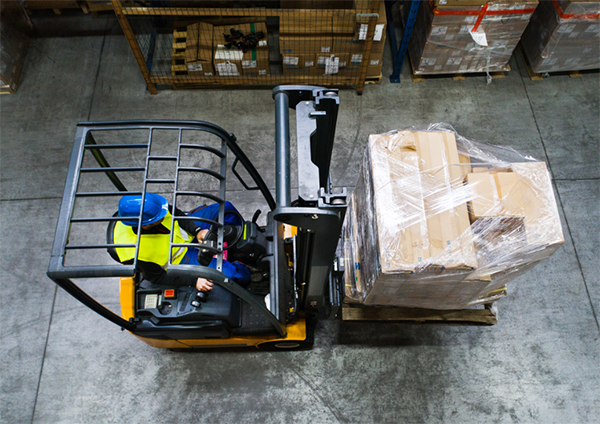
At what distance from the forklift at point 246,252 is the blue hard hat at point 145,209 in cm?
11

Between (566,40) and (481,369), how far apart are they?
386 cm

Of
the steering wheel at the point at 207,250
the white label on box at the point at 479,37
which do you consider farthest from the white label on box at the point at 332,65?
the steering wheel at the point at 207,250

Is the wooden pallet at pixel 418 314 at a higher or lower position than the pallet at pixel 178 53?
lower

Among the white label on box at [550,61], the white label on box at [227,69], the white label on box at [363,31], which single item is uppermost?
the white label on box at [227,69]

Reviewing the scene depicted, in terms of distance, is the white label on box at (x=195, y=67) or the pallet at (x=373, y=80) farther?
the pallet at (x=373, y=80)

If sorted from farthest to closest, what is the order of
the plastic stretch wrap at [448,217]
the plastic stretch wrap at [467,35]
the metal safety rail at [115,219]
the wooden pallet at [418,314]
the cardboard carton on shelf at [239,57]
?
the cardboard carton on shelf at [239,57] → the plastic stretch wrap at [467,35] → the wooden pallet at [418,314] → the plastic stretch wrap at [448,217] → the metal safety rail at [115,219]

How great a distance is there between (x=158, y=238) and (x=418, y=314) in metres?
2.15

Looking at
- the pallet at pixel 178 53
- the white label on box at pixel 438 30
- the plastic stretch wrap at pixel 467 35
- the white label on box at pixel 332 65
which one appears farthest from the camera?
the pallet at pixel 178 53

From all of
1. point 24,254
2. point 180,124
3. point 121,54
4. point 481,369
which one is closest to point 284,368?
point 481,369

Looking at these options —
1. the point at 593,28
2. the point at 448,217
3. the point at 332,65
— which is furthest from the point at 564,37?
the point at 448,217

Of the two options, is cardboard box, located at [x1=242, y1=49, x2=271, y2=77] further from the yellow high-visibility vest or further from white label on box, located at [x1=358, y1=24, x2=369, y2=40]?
the yellow high-visibility vest

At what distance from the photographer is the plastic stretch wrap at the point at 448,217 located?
8.07ft

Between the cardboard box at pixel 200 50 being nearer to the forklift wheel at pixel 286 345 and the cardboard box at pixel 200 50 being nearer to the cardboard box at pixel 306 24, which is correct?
the cardboard box at pixel 306 24

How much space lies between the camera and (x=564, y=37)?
14.8 ft
